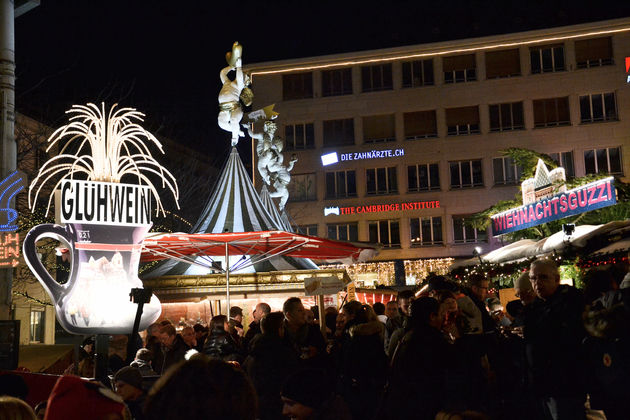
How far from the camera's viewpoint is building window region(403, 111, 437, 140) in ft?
142

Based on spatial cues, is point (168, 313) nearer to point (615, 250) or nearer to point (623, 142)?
point (615, 250)

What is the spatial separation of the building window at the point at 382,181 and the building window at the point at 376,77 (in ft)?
15.5

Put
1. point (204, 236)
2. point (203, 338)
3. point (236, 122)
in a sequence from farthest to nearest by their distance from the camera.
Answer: point (236, 122)
point (204, 236)
point (203, 338)

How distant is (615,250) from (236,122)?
8.80 metres

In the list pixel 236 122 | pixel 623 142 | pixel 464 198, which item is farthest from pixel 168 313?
pixel 623 142

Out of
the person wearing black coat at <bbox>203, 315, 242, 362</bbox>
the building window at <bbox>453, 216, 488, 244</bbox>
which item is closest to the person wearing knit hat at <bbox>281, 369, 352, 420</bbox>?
the person wearing black coat at <bbox>203, 315, 242, 362</bbox>

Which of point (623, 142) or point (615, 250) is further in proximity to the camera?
point (623, 142)

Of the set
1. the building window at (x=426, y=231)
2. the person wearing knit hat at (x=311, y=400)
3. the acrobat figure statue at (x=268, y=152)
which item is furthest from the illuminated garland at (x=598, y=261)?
the building window at (x=426, y=231)

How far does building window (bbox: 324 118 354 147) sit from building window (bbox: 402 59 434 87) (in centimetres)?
399

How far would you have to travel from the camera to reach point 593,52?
41594 mm

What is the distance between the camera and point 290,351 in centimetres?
663

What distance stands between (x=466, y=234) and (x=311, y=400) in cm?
3888

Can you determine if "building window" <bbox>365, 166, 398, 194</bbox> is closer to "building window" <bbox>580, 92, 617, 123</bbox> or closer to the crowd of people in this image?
"building window" <bbox>580, 92, 617, 123</bbox>

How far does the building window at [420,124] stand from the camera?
43.2m
